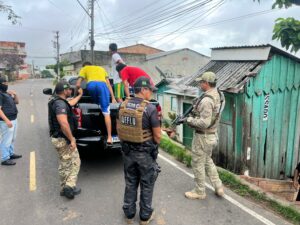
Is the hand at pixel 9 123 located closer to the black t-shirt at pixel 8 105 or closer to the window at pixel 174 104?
the black t-shirt at pixel 8 105

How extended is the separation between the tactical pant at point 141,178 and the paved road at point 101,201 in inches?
11.1

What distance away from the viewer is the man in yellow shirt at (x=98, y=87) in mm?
4945

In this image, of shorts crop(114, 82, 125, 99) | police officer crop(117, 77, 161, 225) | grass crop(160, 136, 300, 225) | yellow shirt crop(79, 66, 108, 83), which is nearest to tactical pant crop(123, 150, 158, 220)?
police officer crop(117, 77, 161, 225)

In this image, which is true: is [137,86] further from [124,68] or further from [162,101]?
[162,101]

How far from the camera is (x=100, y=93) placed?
16.4 ft

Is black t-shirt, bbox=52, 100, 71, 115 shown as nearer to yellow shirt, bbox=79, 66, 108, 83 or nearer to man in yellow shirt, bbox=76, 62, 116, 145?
man in yellow shirt, bbox=76, 62, 116, 145

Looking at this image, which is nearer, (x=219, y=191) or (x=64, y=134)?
(x=64, y=134)

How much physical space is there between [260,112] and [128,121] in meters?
5.55

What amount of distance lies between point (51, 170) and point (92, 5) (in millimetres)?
19076

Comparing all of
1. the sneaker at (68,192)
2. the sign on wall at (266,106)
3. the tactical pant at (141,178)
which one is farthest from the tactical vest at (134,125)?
the sign on wall at (266,106)

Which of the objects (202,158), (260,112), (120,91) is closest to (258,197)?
(202,158)

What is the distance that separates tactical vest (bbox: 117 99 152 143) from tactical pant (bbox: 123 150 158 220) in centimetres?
20

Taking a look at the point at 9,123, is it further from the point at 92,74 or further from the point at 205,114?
the point at 205,114

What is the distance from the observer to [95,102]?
5195 mm
